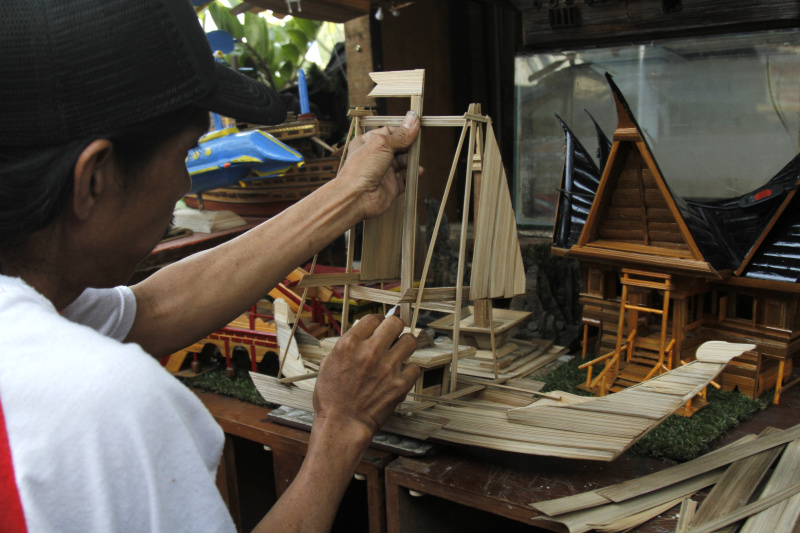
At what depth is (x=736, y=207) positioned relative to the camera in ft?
6.05

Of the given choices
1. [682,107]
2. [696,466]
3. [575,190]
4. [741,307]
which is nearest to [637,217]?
[575,190]

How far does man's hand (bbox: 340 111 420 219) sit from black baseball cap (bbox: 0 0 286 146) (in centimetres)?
67

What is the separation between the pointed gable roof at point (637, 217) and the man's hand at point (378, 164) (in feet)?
1.78

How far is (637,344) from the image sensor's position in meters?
1.87

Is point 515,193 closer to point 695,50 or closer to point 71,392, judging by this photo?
point 695,50

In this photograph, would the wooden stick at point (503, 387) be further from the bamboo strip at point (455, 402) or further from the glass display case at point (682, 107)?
the glass display case at point (682, 107)

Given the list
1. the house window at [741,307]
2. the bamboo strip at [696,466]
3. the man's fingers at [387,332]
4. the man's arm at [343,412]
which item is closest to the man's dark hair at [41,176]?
the man's arm at [343,412]

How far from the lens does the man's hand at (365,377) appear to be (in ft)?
3.75

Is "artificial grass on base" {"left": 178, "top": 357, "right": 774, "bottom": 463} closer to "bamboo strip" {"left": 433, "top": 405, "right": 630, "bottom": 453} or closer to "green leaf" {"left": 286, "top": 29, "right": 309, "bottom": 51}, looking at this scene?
"bamboo strip" {"left": 433, "top": 405, "right": 630, "bottom": 453}

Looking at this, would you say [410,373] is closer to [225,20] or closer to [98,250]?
[98,250]

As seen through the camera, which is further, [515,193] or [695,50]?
[515,193]

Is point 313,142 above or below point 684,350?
above

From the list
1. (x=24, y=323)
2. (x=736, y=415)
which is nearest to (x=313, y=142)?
(x=736, y=415)

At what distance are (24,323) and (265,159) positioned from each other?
6.90ft
